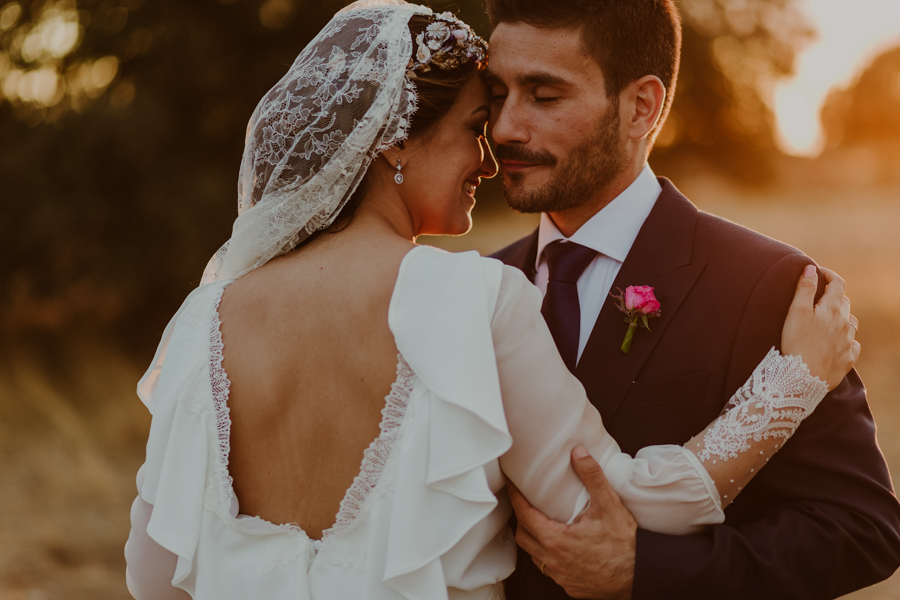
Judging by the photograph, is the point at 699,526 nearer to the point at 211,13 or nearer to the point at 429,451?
the point at 429,451

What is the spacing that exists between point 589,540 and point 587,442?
10.5 inches

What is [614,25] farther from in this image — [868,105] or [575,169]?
[868,105]

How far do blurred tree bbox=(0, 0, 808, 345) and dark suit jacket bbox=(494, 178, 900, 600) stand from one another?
671 cm

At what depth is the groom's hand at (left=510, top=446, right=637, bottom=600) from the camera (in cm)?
207

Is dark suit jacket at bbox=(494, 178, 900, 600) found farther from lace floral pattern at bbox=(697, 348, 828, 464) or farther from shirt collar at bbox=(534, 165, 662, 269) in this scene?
shirt collar at bbox=(534, 165, 662, 269)

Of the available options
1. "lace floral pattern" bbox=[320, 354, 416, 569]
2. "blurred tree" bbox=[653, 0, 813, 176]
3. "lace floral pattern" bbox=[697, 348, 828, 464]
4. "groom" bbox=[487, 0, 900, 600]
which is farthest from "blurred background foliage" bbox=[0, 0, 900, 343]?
"lace floral pattern" bbox=[320, 354, 416, 569]

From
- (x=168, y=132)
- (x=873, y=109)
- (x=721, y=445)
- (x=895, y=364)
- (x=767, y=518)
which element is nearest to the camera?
(x=721, y=445)

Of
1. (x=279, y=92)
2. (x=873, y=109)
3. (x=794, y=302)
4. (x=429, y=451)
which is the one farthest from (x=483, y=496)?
(x=873, y=109)

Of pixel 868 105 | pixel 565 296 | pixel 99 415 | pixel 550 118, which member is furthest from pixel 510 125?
pixel 868 105

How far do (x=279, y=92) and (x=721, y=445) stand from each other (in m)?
1.61

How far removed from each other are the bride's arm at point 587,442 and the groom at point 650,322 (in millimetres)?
64

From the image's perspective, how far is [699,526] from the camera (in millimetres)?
2186

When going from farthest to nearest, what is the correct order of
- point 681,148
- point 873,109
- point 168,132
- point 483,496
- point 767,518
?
point 873,109
point 681,148
point 168,132
point 767,518
point 483,496

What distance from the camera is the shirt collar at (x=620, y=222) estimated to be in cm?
275
